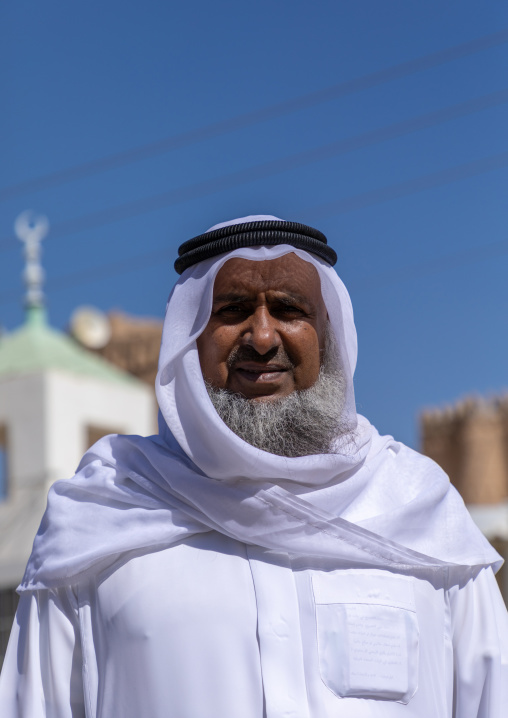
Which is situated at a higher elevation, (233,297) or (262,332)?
(233,297)

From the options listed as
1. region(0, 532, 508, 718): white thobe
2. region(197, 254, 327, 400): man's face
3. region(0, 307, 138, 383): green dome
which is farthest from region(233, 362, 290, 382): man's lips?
region(0, 307, 138, 383): green dome

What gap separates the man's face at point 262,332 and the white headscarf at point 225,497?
3cm

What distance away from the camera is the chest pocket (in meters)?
2.35

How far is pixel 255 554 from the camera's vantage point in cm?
245

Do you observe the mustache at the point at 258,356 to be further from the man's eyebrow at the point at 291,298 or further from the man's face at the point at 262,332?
the man's eyebrow at the point at 291,298

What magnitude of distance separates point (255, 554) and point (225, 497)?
0.41 feet

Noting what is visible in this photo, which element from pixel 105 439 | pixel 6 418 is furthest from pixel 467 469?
pixel 105 439

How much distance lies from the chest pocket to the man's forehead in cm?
60

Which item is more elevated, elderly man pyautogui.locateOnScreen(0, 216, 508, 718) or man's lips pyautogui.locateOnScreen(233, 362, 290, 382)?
man's lips pyautogui.locateOnScreen(233, 362, 290, 382)

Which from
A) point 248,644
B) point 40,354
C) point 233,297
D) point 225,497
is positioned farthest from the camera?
point 40,354

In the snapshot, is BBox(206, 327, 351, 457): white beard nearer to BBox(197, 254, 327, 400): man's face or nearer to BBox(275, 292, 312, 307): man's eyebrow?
BBox(197, 254, 327, 400): man's face

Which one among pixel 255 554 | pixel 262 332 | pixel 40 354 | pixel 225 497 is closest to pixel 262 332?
pixel 262 332

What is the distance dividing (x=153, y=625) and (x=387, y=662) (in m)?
0.45

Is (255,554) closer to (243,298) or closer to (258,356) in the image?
(258,356)
